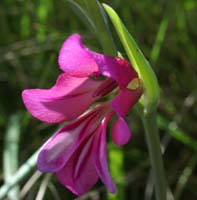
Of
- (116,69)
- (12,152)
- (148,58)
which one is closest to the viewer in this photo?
(116,69)

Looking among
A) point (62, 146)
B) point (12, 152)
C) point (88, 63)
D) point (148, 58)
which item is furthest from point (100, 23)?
point (148, 58)

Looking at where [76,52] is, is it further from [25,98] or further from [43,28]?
[43,28]

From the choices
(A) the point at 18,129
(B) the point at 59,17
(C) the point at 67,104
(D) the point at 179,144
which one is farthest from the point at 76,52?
(B) the point at 59,17

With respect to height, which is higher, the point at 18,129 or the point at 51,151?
the point at 51,151

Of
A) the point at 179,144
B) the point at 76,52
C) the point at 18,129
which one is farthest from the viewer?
the point at 179,144

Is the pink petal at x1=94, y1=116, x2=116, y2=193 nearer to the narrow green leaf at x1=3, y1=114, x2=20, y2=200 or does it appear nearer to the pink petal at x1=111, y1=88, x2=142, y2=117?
the pink petal at x1=111, y1=88, x2=142, y2=117

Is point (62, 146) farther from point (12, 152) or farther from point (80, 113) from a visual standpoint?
point (12, 152)
